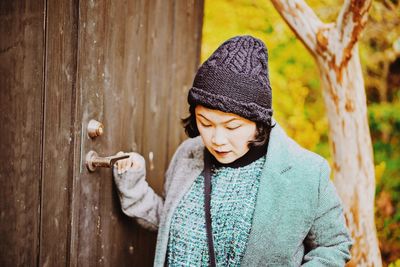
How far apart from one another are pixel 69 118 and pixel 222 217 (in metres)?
0.72

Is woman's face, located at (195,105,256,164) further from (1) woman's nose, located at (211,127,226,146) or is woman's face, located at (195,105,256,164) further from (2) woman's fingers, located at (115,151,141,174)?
(2) woman's fingers, located at (115,151,141,174)

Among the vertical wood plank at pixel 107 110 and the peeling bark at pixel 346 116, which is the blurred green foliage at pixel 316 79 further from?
the vertical wood plank at pixel 107 110

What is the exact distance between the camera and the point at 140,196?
1973 mm

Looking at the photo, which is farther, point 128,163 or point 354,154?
point 354,154

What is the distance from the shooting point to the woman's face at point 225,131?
5.57 ft

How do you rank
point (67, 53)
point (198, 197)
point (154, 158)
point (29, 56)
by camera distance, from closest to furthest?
point (29, 56)
point (67, 53)
point (198, 197)
point (154, 158)

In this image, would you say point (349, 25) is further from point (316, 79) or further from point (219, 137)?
point (316, 79)

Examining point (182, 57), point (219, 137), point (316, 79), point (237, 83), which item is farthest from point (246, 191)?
point (316, 79)

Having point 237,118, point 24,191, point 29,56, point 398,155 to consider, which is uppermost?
point 29,56

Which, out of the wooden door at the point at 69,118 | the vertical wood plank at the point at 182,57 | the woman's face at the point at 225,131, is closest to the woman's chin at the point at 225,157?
the woman's face at the point at 225,131

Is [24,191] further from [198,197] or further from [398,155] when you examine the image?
[398,155]

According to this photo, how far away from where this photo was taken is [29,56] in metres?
1.47

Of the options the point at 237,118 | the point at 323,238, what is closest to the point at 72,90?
the point at 237,118

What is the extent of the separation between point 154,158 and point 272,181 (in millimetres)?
886
